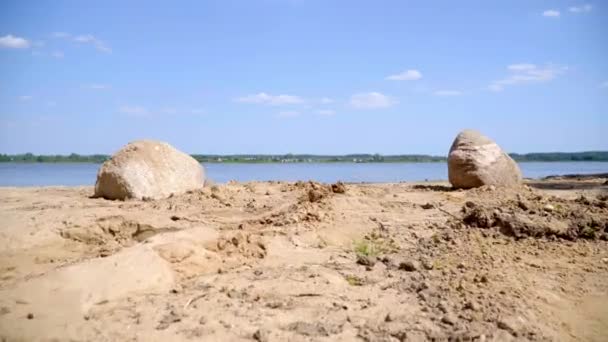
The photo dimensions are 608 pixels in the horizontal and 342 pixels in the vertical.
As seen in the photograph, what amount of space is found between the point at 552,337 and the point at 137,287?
3.14 m

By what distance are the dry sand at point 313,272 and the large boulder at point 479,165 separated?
2318 millimetres

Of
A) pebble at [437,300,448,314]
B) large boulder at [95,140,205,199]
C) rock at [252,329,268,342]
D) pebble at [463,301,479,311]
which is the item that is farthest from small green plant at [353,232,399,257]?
large boulder at [95,140,205,199]

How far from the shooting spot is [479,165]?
386 inches

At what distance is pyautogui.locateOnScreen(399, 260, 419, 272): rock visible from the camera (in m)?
4.86

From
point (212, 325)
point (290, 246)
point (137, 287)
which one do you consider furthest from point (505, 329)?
point (137, 287)

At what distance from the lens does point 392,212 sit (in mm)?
7027

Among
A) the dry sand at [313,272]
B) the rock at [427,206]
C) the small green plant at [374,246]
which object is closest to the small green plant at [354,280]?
the dry sand at [313,272]

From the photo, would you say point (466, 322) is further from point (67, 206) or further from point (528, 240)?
point (67, 206)

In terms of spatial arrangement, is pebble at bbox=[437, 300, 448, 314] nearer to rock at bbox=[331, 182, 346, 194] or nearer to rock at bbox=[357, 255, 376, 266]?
rock at bbox=[357, 255, 376, 266]

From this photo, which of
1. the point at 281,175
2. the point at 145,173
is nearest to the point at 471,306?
the point at 145,173

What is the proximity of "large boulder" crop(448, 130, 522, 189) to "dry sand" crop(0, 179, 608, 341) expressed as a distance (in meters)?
2.32

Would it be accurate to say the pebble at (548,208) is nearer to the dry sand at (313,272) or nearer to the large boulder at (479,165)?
the dry sand at (313,272)

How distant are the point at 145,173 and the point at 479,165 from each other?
19.2 ft

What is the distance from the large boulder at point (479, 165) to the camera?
32.2ft
